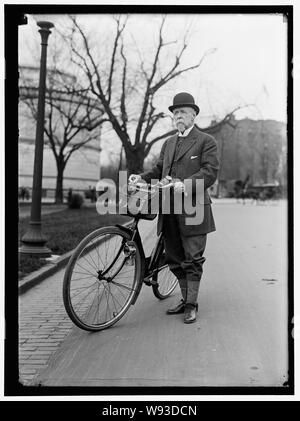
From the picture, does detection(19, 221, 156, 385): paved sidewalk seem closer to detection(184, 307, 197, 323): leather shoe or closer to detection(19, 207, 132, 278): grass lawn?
detection(19, 207, 132, 278): grass lawn

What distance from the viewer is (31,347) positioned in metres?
3.90

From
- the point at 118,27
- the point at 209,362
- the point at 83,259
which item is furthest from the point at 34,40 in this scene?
the point at 209,362

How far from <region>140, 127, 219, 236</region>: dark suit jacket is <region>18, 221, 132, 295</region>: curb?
1.91m

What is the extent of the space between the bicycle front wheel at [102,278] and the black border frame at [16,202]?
92 cm

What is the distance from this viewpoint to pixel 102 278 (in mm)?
4129

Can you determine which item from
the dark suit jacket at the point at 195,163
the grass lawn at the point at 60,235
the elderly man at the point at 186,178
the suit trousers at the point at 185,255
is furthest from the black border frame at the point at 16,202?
the grass lawn at the point at 60,235

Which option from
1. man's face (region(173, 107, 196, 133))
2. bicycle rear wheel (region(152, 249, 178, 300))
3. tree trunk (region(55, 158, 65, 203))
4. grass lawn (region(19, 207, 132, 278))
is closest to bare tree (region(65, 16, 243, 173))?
man's face (region(173, 107, 196, 133))

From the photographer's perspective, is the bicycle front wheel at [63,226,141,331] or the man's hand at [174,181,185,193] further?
the man's hand at [174,181,185,193]

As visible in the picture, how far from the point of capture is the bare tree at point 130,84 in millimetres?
3863

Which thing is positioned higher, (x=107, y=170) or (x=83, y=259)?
(x=107, y=170)

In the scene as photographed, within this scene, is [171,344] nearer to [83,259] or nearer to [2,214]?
[83,259]

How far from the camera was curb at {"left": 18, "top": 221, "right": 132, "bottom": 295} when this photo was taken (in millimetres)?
5660

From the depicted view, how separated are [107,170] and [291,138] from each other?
2.49 m

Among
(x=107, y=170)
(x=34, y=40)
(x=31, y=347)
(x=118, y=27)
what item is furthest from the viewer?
(x=107, y=170)
